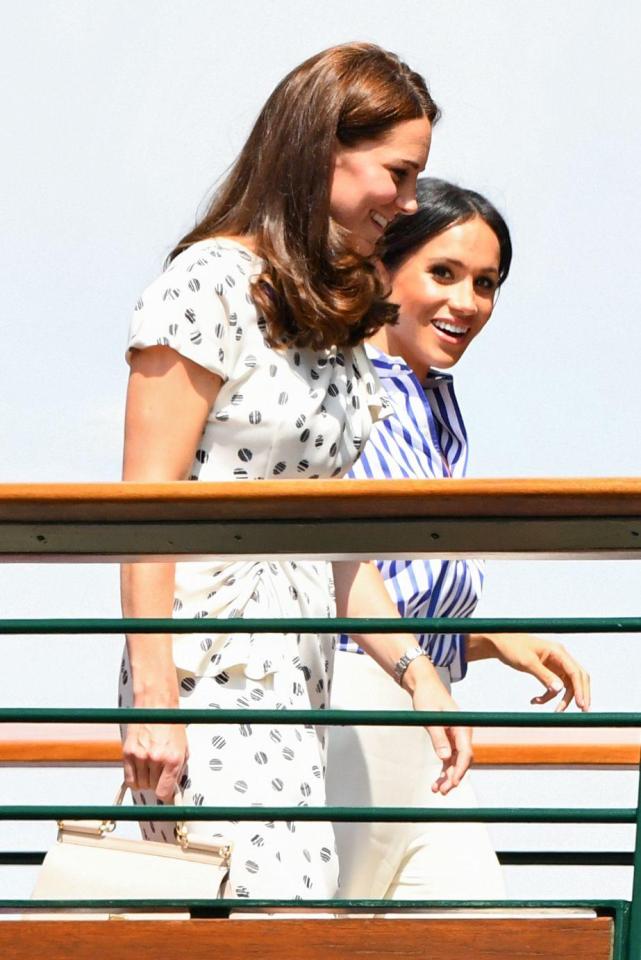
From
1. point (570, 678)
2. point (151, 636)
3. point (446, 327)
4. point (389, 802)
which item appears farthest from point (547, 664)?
point (151, 636)

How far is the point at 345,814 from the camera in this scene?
3043 millimetres

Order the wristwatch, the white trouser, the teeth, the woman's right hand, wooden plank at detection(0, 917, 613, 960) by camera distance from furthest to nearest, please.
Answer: the teeth → the white trouser → the wristwatch → the woman's right hand → wooden plank at detection(0, 917, 613, 960)

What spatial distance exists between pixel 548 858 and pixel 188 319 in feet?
3.87

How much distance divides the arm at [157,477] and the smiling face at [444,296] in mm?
1329

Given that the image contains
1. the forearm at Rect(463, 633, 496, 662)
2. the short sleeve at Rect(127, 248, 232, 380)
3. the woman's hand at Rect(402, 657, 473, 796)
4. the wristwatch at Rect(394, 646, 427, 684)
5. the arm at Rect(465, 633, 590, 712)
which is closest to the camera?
the short sleeve at Rect(127, 248, 232, 380)

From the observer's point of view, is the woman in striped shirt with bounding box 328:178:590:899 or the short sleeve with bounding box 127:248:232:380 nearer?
the short sleeve with bounding box 127:248:232:380

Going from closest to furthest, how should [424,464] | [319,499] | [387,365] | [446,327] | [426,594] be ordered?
1. [319,499]
2. [426,594]
3. [424,464]
4. [387,365]
5. [446,327]

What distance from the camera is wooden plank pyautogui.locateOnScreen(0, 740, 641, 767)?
15.4 feet

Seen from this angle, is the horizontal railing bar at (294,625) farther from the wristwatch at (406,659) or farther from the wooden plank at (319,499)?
the wristwatch at (406,659)

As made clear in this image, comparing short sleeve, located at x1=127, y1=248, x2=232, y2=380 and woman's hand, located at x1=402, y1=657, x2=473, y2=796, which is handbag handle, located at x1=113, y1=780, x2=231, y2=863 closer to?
woman's hand, located at x1=402, y1=657, x2=473, y2=796

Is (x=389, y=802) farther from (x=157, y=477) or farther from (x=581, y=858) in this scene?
(x=157, y=477)

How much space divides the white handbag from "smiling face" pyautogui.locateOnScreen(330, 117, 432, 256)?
1.13 meters

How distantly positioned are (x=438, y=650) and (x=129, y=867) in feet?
3.58

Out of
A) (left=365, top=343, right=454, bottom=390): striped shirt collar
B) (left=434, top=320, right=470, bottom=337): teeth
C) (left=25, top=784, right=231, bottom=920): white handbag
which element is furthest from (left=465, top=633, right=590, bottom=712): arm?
(left=25, top=784, right=231, bottom=920): white handbag
